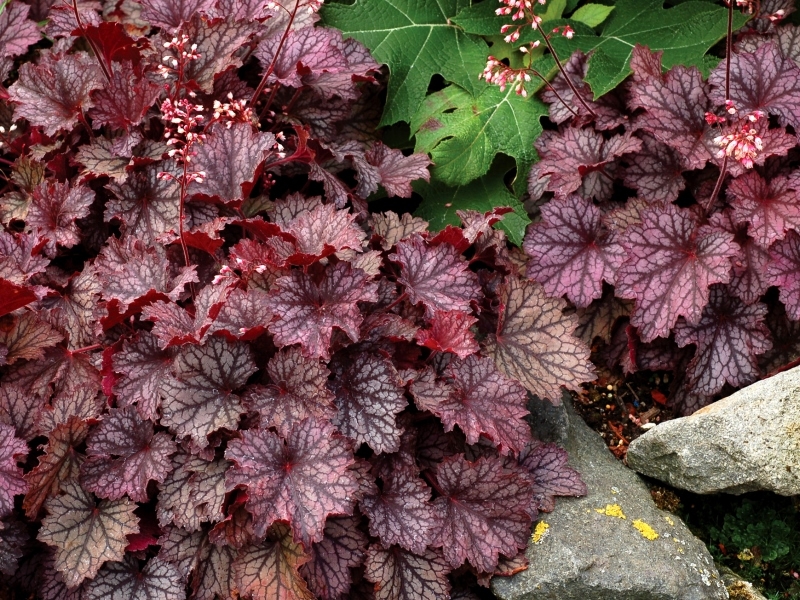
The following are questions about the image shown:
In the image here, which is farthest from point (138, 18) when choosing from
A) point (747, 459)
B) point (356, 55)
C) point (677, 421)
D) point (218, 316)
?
point (747, 459)

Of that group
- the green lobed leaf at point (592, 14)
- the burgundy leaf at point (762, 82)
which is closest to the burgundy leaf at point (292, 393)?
the burgundy leaf at point (762, 82)

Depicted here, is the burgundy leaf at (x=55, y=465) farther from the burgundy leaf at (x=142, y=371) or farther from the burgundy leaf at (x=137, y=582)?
the burgundy leaf at (x=137, y=582)

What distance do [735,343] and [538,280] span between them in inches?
28.5

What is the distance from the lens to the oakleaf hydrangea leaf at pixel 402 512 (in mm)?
2387

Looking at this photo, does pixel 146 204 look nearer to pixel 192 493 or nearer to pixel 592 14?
pixel 192 493

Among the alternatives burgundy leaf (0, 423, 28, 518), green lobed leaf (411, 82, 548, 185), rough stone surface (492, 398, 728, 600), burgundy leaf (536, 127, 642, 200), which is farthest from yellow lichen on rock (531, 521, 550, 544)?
burgundy leaf (0, 423, 28, 518)

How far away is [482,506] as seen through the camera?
8.18 ft

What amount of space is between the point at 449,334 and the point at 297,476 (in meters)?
0.62

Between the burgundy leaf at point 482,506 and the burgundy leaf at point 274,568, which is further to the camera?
the burgundy leaf at point 482,506

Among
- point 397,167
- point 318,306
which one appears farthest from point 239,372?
point 397,167

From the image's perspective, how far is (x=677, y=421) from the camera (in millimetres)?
2691

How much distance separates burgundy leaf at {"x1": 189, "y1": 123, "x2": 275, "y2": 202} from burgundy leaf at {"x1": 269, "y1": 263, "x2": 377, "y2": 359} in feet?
1.66

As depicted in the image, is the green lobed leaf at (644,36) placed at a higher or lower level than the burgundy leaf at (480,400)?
higher

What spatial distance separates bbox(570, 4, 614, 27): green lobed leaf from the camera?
334cm
